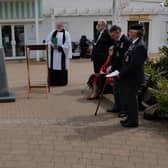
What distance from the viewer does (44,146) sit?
5.06m

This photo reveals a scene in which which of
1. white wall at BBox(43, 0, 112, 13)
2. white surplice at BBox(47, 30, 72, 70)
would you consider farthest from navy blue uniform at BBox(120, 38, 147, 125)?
white wall at BBox(43, 0, 112, 13)

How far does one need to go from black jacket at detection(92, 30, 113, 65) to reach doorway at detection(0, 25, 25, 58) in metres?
11.9

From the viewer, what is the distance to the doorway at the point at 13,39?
19.4 m

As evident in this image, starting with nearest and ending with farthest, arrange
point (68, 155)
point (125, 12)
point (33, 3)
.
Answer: point (68, 155), point (33, 3), point (125, 12)

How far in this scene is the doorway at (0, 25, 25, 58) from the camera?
19.4 metres

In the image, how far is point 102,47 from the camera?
8.25 m

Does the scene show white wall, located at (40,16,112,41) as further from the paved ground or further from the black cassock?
the paved ground

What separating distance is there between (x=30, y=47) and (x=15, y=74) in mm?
4922

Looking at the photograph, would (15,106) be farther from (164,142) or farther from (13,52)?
(13,52)

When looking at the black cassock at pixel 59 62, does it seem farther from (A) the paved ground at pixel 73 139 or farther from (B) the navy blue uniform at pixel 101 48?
(A) the paved ground at pixel 73 139

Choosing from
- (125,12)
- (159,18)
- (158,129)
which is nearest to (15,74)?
(158,129)

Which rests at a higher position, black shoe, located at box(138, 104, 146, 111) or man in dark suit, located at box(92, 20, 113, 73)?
man in dark suit, located at box(92, 20, 113, 73)

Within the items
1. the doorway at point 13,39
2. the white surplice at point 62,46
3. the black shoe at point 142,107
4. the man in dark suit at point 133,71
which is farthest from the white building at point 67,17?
the man in dark suit at point 133,71

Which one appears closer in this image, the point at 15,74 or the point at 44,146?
the point at 44,146
